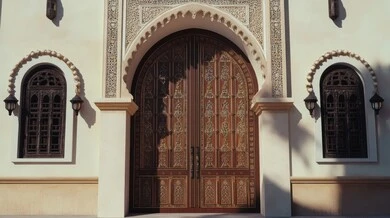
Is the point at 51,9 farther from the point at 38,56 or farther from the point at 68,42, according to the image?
the point at 38,56

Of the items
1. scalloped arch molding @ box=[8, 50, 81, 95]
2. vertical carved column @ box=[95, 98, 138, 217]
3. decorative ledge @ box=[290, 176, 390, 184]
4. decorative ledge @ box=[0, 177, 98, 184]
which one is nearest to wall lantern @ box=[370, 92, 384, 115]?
decorative ledge @ box=[290, 176, 390, 184]

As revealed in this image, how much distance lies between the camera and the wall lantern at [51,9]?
782 cm

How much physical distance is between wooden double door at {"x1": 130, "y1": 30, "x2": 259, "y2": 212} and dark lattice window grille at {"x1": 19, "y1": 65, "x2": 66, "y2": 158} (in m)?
1.19

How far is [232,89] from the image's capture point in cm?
A: 817

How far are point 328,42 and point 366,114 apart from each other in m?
1.29

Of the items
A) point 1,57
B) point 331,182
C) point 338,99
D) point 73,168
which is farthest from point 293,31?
point 1,57

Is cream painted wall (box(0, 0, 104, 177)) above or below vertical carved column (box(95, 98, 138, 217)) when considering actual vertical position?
above

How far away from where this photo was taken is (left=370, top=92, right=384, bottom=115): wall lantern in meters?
7.52

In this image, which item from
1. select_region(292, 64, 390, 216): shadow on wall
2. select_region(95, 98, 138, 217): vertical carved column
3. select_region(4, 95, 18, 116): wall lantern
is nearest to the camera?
select_region(95, 98, 138, 217): vertical carved column

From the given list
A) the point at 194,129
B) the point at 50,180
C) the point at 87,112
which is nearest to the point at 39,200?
the point at 50,180

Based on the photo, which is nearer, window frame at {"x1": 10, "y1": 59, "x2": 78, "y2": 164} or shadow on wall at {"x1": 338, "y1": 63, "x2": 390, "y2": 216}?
shadow on wall at {"x1": 338, "y1": 63, "x2": 390, "y2": 216}

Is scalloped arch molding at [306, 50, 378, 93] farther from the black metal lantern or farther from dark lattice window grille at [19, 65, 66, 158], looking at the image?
dark lattice window grille at [19, 65, 66, 158]

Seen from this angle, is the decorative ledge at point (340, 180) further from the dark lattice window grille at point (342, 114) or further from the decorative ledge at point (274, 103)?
the decorative ledge at point (274, 103)

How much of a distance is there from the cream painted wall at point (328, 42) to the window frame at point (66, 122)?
3438 mm
